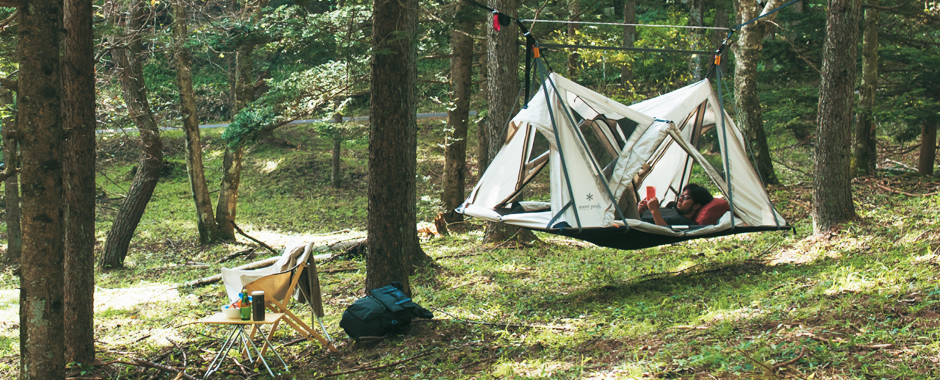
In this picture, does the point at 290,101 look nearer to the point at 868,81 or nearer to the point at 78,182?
the point at 78,182

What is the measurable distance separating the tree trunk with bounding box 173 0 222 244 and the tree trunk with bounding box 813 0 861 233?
853 cm

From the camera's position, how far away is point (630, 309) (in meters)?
4.61

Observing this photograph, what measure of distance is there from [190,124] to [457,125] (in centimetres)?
442

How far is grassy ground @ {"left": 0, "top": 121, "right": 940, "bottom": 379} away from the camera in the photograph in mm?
3291

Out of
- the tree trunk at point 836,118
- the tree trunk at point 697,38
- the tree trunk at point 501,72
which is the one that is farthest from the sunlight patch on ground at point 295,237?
the tree trunk at point 697,38

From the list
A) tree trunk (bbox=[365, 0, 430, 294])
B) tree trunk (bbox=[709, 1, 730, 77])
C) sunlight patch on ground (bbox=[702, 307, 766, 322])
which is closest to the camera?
sunlight patch on ground (bbox=[702, 307, 766, 322])

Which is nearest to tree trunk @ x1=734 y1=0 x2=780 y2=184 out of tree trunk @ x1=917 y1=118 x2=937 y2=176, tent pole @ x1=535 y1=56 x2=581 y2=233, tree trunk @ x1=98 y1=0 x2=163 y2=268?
tree trunk @ x1=917 y1=118 x2=937 y2=176

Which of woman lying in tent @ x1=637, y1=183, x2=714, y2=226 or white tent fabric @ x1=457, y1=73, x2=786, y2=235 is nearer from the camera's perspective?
white tent fabric @ x1=457, y1=73, x2=786, y2=235

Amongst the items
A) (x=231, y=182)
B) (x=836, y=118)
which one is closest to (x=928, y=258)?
(x=836, y=118)

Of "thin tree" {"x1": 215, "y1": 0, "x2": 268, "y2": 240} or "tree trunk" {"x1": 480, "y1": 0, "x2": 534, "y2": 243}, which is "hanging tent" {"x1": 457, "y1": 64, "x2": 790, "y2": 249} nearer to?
"tree trunk" {"x1": 480, "y1": 0, "x2": 534, "y2": 243}

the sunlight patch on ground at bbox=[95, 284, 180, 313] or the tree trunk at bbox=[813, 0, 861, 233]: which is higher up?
the tree trunk at bbox=[813, 0, 861, 233]

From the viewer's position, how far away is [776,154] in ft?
46.0

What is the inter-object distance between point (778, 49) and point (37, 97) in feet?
30.6

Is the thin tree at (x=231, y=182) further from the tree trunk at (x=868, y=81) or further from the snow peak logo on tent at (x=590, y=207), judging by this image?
the tree trunk at (x=868, y=81)
